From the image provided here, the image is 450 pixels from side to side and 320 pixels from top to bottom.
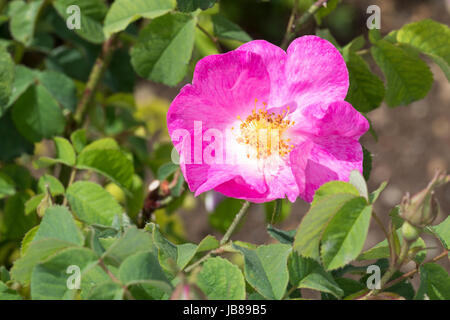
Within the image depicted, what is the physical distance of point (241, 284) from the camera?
0.72 metres

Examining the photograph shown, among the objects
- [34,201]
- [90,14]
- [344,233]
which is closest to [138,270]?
[344,233]

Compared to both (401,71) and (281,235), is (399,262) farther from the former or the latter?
(401,71)

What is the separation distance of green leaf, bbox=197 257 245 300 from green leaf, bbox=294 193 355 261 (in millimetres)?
84

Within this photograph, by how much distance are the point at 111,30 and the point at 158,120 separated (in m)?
0.92

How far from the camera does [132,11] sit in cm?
111

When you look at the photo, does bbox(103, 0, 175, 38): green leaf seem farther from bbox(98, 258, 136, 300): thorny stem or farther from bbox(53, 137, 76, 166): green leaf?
bbox(98, 258, 136, 300): thorny stem

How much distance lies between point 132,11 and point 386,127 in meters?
2.48

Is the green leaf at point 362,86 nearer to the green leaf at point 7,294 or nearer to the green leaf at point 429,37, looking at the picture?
the green leaf at point 429,37

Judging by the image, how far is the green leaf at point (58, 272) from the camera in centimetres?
67

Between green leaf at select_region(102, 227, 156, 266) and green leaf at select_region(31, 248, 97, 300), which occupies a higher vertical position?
green leaf at select_region(102, 227, 156, 266)

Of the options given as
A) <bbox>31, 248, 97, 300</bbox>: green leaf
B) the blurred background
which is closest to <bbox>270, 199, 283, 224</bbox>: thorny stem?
<bbox>31, 248, 97, 300</bbox>: green leaf

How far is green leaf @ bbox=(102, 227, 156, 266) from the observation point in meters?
0.68

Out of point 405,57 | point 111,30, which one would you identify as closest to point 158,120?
point 111,30
